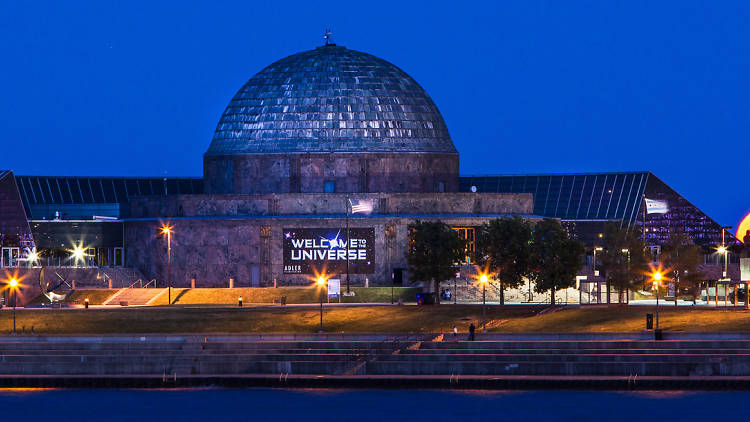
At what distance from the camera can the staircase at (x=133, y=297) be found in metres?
85.1

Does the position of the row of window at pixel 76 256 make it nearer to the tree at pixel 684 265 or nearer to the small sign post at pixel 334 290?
the small sign post at pixel 334 290

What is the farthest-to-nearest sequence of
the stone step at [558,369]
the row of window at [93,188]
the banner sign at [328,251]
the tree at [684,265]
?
the row of window at [93,188] → the banner sign at [328,251] → the tree at [684,265] → the stone step at [558,369]

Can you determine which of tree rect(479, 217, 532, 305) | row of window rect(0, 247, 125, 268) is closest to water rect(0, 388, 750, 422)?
tree rect(479, 217, 532, 305)

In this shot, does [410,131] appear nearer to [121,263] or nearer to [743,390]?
[121,263]

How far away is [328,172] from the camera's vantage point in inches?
3871

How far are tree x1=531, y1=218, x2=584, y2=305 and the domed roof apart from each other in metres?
18.2

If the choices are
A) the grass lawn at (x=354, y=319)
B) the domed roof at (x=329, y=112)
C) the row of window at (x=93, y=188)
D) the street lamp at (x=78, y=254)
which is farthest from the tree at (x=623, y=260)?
the row of window at (x=93, y=188)

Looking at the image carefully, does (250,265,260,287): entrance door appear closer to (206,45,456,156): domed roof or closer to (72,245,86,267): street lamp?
(206,45,456,156): domed roof

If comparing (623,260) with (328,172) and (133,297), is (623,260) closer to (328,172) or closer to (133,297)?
(328,172)

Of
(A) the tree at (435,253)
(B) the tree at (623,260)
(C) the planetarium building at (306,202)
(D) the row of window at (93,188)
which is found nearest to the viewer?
(B) the tree at (623,260)

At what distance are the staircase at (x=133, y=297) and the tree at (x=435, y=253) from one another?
13.3 metres

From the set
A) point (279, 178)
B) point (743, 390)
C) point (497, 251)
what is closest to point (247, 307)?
point (497, 251)

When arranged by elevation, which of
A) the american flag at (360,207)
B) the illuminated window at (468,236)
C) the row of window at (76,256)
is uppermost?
the american flag at (360,207)

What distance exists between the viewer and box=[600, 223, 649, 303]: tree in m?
83.1
